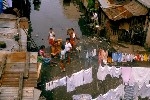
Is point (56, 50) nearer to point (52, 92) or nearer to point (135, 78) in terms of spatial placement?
point (52, 92)

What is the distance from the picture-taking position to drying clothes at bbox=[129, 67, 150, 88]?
55.1 feet

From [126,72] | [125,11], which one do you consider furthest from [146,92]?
[125,11]

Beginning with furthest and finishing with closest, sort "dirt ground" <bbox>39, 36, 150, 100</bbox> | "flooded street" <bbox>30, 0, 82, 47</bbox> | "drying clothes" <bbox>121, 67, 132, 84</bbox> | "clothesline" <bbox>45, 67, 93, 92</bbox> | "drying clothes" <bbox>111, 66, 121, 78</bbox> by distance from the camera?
"flooded street" <bbox>30, 0, 82, 47</bbox> < "dirt ground" <bbox>39, 36, 150, 100</bbox> < "drying clothes" <bbox>111, 66, 121, 78</bbox> < "drying clothes" <bbox>121, 67, 132, 84</bbox> < "clothesline" <bbox>45, 67, 93, 92</bbox>

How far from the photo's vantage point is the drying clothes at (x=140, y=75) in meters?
16.8

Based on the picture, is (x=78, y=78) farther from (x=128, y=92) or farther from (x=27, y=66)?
(x=27, y=66)

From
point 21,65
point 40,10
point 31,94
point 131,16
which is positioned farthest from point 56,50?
point 40,10

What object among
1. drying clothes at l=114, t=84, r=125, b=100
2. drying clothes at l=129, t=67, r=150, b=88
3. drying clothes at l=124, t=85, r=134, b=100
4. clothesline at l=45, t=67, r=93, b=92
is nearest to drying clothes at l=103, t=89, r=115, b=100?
drying clothes at l=114, t=84, r=125, b=100

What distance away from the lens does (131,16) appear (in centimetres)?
2239

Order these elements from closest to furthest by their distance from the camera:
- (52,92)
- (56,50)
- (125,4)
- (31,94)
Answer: (31,94) < (52,92) < (56,50) < (125,4)

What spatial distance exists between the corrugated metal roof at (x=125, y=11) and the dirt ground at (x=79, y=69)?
6.69 feet

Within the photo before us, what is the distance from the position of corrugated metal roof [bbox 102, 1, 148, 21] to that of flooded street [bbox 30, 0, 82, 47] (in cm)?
360

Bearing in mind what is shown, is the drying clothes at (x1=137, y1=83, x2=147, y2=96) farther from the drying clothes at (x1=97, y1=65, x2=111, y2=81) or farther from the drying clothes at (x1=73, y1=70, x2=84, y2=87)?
the drying clothes at (x1=73, y1=70, x2=84, y2=87)

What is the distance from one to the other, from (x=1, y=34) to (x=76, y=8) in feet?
46.8

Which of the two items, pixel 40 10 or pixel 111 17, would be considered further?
pixel 40 10
